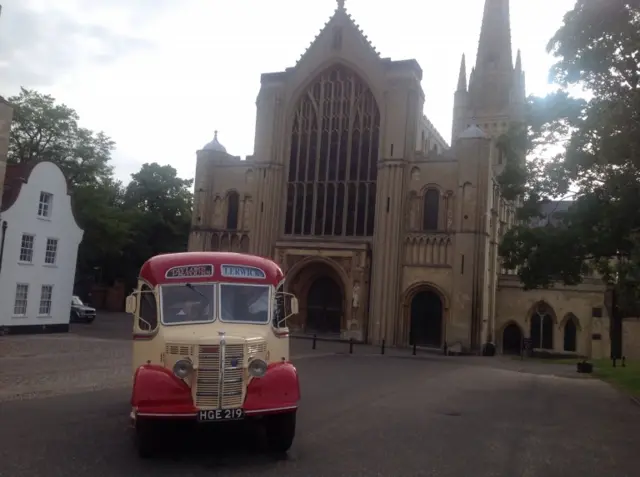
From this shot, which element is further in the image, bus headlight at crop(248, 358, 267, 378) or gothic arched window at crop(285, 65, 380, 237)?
gothic arched window at crop(285, 65, 380, 237)

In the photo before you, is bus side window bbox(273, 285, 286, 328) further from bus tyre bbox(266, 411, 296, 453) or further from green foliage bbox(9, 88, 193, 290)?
green foliage bbox(9, 88, 193, 290)

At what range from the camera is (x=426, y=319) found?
3506 centimetres

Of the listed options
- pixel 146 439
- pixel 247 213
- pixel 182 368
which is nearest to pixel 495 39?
pixel 247 213

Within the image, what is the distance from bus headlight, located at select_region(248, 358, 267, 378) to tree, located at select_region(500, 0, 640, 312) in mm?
8829

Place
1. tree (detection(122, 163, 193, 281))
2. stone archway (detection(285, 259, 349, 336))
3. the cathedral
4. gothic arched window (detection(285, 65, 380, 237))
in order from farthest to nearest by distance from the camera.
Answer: tree (detection(122, 163, 193, 281)) < gothic arched window (detection(285, 65, 380, 237)) < stone archway (detection(285, 259, 349, 336)) < the cathedral

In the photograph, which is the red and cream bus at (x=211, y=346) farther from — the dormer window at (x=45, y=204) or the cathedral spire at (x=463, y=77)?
the cathedral spire at (x=463, y=77)

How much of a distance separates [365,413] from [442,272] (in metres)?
23.3

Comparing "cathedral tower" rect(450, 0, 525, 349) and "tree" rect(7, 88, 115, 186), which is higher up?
"tree" rect(7, 88, 115, 186)

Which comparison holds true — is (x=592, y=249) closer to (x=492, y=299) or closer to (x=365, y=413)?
(x=365, y=413)

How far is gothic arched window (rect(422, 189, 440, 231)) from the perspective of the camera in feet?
117

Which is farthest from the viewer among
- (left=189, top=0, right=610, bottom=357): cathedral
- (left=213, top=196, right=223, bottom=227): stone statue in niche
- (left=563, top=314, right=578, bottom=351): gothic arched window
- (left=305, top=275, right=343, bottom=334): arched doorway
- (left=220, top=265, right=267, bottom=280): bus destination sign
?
(left=213, top=196, right=223, bottom=227): stone statue in niche

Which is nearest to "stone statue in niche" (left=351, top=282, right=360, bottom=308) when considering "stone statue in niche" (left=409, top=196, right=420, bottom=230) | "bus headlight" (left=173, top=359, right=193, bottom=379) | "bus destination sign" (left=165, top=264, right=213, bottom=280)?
"stone statue in niche" (left=409, top=196, right=420, bottom=230)

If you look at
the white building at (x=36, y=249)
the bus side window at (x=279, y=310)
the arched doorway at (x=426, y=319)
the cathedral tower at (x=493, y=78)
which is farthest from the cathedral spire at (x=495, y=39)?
the bus side window at (x=279, y=310)

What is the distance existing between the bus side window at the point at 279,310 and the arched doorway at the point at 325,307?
1087 inches
